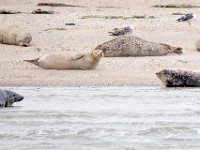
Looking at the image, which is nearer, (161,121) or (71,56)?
(161,121)

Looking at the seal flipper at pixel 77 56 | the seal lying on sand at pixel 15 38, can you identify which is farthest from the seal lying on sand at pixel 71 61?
the seal lying on sand at pixel 15 38

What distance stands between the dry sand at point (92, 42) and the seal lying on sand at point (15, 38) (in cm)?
16

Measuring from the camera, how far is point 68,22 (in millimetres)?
20094

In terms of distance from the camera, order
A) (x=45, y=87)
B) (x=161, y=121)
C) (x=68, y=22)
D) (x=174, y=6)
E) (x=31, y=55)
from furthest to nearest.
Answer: (x=174, y=6)
(x=68, y=22)
(x=31, y=55)
(x=45, y=87)
(x=161, y=121)

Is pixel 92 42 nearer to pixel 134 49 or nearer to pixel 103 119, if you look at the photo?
pixel 134 49

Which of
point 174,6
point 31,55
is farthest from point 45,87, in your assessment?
point 174,6

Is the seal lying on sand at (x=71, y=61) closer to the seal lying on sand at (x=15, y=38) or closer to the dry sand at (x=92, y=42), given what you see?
the dry sand at (x=92, y=42)

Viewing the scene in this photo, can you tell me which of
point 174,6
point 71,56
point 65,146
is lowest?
point 65,146

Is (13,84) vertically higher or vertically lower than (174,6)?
lower

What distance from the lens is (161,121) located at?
347 inches

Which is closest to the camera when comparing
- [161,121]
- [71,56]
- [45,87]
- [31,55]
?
[161,121]

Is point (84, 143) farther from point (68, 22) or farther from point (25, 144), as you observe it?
point (68, 22)

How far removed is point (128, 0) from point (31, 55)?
45.4 feet

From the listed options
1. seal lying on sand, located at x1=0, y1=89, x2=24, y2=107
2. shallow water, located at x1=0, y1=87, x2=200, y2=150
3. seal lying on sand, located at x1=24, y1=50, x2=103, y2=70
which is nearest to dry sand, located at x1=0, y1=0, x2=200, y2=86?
seal lying on sand, located at x1=24, y1=50, x2=103, y2=70
